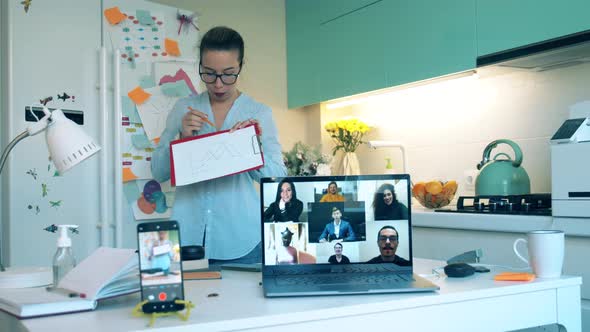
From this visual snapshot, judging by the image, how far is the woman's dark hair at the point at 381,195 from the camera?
1.34 m

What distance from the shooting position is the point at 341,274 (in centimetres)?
131

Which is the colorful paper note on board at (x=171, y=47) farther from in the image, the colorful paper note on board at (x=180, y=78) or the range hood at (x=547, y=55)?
the range hood at (x=547, y=55)

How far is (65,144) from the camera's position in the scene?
54.4 inches

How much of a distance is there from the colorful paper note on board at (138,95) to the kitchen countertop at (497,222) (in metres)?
1.39

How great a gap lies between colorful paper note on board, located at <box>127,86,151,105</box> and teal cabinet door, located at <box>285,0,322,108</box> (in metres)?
1.16

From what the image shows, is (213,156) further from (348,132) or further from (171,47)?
(348,132)

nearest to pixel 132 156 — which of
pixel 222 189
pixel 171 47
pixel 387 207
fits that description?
pixel 171 47

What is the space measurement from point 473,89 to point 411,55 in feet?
1.25

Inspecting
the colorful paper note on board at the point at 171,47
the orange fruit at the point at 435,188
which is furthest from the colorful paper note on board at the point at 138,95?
the orange fruit at the point at 435,188

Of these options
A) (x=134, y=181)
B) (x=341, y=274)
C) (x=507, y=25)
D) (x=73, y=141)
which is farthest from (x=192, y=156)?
(x=507, y=25)

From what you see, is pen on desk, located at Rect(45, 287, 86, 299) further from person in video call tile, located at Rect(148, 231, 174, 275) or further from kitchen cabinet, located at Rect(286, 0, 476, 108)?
kitchen cabinet, located at Rect(286, 0, 476, 108)

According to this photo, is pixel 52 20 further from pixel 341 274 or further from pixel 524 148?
pixel 524 148

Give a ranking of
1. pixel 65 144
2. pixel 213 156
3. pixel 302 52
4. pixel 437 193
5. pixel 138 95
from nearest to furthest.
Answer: pixel 65 144, pixel 213 156, pixel 437 193, pixel 138 95, pixel 302 52

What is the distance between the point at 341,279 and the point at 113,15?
204 cm
